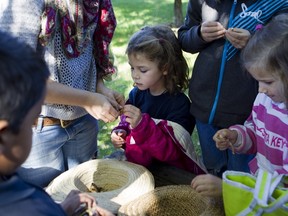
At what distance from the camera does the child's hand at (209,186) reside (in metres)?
1.63

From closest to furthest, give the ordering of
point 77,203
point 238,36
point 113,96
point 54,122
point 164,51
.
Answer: point 77,203 → point 238,36 → point 54,122 → point 113,96 → point 164,51

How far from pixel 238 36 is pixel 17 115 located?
Result: 46.2 inches

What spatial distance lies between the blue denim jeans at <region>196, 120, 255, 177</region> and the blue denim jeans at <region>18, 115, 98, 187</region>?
21.3 inches

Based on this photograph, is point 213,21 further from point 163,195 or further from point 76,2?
point 163,195

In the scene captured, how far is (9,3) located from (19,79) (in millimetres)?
803

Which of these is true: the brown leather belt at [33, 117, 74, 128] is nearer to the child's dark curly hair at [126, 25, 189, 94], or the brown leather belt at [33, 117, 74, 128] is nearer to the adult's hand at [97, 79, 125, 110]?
the adult's hand at [97, 79, 125, 110]

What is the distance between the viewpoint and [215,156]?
2195 millimetres

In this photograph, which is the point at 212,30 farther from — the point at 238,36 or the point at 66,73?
the point at 66,73

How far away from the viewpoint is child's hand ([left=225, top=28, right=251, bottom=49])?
1741 millimetres

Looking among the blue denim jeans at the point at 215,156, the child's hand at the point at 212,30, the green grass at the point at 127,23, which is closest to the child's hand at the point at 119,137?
the blue denim jeans at the point at 215,156

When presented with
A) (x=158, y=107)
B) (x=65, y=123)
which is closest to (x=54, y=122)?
(x=65, y=123)

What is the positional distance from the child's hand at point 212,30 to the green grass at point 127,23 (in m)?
1.98

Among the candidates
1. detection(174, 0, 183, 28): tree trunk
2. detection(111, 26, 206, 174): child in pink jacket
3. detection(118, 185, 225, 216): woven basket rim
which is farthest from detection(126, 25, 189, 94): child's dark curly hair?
detection(174, 0, 183, 28): tree trunk

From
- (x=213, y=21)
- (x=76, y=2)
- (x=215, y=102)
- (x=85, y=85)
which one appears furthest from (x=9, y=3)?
(x=215, y=102)
